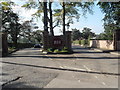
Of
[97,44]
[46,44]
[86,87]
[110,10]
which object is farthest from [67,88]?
[97,44]

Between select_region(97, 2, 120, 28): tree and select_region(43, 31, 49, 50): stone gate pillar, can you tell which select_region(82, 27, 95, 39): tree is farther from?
select_region(43, 31, 49, 50): stone gate pillar

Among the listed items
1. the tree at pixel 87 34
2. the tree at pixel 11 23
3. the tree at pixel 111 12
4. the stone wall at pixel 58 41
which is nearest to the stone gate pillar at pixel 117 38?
the tree at pixel 111 12

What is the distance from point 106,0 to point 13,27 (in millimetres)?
36523

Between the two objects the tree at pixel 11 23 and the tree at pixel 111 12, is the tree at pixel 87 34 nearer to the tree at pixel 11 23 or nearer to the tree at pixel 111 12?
the tree at pixel 11 23

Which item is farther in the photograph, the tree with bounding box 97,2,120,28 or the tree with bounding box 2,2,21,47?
the tree with bounding box 2,2,21,47

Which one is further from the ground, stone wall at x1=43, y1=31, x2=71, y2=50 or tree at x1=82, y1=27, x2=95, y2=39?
tree at x1=82, y1=27, x2=95, y2=39

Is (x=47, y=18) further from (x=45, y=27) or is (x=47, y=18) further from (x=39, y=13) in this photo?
(x=39, y=13)

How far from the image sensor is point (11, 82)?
818 cm

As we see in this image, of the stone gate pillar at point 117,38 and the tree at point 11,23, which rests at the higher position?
the tree at point 11,23

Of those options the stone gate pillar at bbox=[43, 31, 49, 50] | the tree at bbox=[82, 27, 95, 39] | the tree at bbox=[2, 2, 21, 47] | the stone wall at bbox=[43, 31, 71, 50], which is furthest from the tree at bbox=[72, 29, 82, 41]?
the stone wall at bbox=[43, 31, 71, 50]

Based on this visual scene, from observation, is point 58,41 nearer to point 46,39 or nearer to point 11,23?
point 46,39

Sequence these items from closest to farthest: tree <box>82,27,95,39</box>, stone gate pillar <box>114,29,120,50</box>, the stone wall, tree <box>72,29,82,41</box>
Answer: the stone wall
stone gate pillar <box>114,29,120,50</box>
tree <box>82,27,95,39</box>
tree <box>72,29,82,41</box>

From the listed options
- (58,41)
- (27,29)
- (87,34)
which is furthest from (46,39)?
(87,34)

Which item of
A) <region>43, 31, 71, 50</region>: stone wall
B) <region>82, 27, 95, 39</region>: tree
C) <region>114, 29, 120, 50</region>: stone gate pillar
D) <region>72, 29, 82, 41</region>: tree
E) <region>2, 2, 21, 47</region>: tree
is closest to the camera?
<region>43, 31, 71, 50</region>: stone wall
